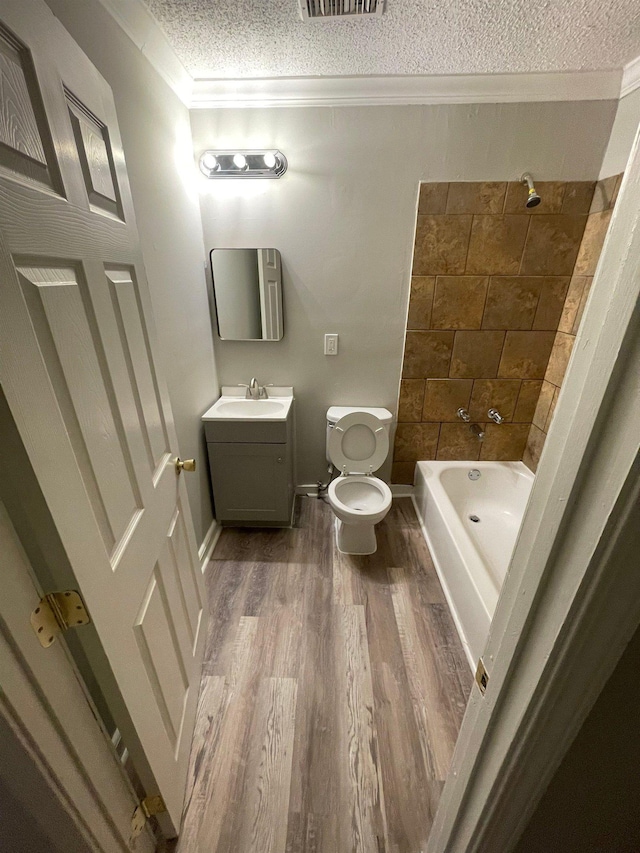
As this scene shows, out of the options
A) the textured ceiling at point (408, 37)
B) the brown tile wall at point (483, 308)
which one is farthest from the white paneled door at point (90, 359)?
the brown tile wall at point (483, 308)

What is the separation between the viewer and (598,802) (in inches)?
23.0

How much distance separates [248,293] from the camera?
200 centimetres

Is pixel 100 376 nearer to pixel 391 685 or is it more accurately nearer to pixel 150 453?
pixel 150 453

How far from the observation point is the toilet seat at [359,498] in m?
1.80

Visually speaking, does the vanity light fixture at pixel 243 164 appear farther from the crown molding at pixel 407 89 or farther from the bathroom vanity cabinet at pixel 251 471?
the bathroom vanity cabinet at pixel 251 471

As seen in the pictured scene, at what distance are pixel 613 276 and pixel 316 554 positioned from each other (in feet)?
6.26

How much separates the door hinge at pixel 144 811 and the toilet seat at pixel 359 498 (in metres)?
1.18

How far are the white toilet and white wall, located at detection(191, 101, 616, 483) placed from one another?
18 cm

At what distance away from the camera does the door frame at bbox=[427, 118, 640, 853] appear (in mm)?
328

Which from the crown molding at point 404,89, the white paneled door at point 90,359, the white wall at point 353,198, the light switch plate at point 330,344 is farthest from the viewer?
the light switch plate at point 330,344

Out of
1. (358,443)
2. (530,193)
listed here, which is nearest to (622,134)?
(530,193)

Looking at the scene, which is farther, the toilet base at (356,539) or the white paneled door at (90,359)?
the toilet base at (356,539)

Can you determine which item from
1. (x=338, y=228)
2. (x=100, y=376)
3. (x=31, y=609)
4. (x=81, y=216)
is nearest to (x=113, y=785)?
(x=31, y=609)

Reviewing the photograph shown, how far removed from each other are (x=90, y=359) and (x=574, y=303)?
224 cm
